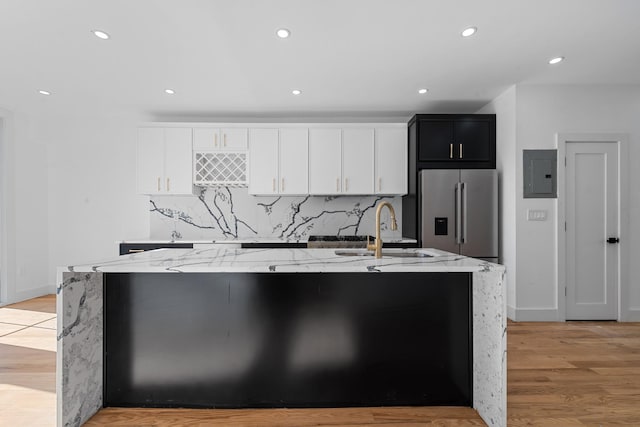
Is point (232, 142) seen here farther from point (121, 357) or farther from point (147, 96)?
point (121, 357)

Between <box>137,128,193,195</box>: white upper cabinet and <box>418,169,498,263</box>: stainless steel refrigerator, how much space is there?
295 centimetres

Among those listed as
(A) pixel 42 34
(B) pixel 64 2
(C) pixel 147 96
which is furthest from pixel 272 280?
(C) pixel 147 96

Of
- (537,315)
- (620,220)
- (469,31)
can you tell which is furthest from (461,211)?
(469,31)

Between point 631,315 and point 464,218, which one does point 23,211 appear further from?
point 631,315

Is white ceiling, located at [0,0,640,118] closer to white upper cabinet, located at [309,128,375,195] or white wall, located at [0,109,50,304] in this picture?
white upper cabinet, located at [309,128,375,195]

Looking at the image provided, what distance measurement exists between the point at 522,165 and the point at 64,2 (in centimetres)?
420

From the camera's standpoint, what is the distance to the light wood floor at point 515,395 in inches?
70.4

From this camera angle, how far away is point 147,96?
12.4 feet

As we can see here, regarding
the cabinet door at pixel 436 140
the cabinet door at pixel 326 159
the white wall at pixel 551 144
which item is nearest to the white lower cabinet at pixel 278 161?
the cabinet door at pixel 326 159

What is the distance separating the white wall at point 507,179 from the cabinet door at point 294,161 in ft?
7.56

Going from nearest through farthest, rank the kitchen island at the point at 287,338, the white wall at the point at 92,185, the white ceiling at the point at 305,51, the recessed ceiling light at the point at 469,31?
the kitchen island at the point at 287,338 < the white ceiling at the point at 305,51 < the recessed ceiling light at the point at 469,31 < the white wall at the point at 92,185

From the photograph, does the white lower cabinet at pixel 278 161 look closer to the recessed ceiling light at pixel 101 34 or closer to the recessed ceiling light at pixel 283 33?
the recessed ceiling light at pixel 283 33

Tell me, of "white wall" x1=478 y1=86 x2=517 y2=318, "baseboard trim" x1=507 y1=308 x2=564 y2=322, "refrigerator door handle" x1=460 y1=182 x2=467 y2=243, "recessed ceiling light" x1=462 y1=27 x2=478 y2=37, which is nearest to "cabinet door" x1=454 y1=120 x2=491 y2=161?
"white wall" x1=478 y1=86 x2=517 y2=318

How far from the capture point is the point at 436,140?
12.8ft
